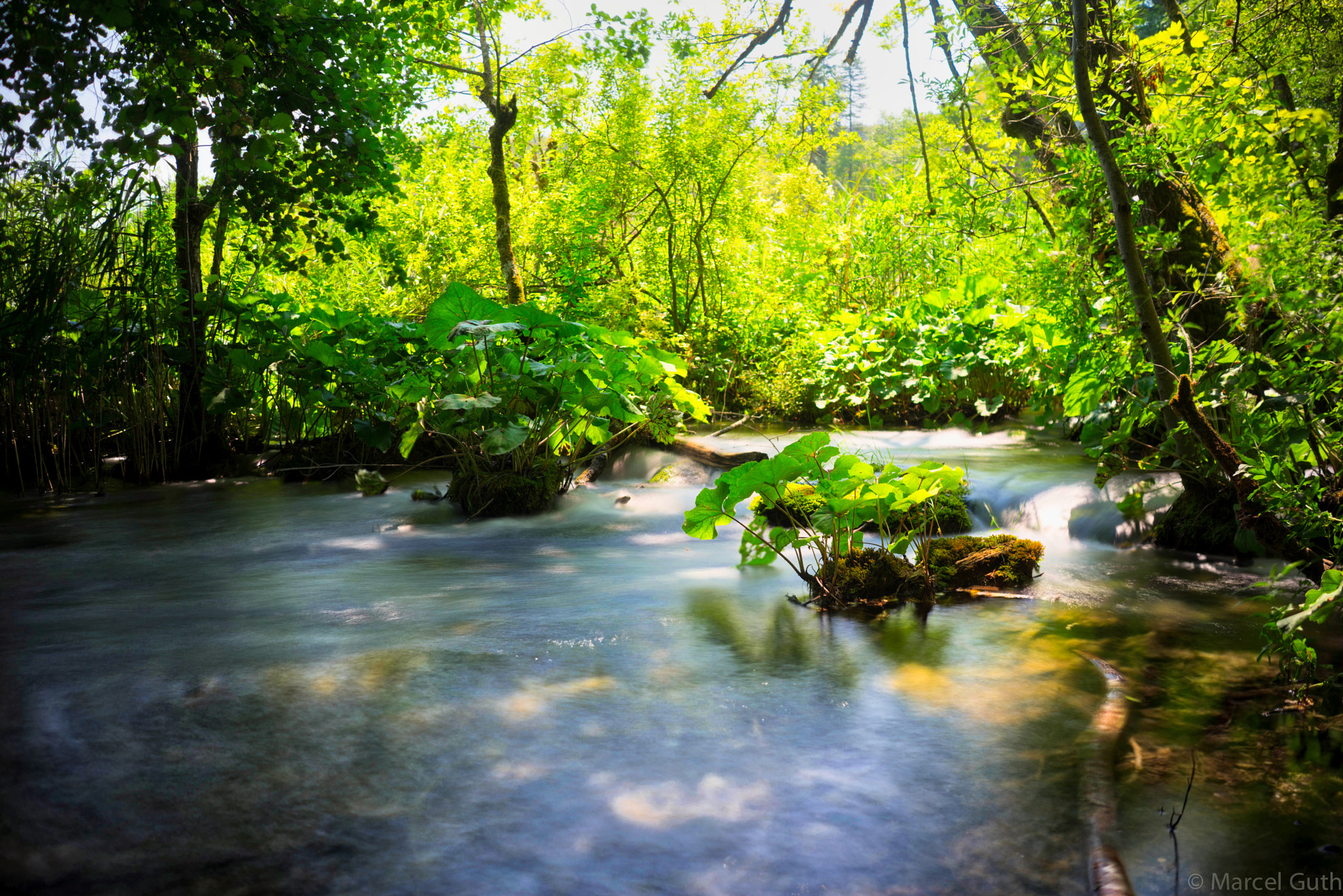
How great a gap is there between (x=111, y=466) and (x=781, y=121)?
343 inches

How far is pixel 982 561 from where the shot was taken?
3891 millimetres

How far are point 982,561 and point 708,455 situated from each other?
356cm

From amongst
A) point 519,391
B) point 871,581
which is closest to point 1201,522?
point 871,581

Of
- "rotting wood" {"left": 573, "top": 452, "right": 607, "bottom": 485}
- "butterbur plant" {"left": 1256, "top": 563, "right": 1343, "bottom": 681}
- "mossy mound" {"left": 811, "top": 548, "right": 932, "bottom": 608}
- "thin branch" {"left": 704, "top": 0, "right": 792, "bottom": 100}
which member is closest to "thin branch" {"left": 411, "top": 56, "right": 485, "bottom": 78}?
"thin branch" {"left": 704, "top": 0, "right": 792, "bottom": 100}

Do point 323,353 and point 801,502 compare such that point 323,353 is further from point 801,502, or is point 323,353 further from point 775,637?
point 775,637

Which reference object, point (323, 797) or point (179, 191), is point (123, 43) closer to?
point (179, 191)

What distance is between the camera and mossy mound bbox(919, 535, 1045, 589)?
12.5 ft

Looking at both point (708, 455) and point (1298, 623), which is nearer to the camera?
point (1298, 623)

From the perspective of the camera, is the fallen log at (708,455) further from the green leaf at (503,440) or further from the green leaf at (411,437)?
the green leaf at (411,437)

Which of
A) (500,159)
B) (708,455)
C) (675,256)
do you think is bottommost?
(708,455)

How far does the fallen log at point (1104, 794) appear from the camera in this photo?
5.41 feet

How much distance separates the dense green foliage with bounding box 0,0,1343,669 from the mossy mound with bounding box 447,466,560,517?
0.04 meters

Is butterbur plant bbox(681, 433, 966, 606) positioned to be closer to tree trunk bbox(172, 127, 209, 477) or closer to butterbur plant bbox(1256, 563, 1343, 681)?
butterbur plant bbox(1256, 563, 1343, 681)

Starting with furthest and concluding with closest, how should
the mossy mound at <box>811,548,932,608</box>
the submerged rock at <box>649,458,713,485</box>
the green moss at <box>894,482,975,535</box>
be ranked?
the submerged rock at <box>649,458,713,485</box> → the green moss at <box>894,482,975,535</box> → the mossy mound at <box>811,548,932,608</box>
